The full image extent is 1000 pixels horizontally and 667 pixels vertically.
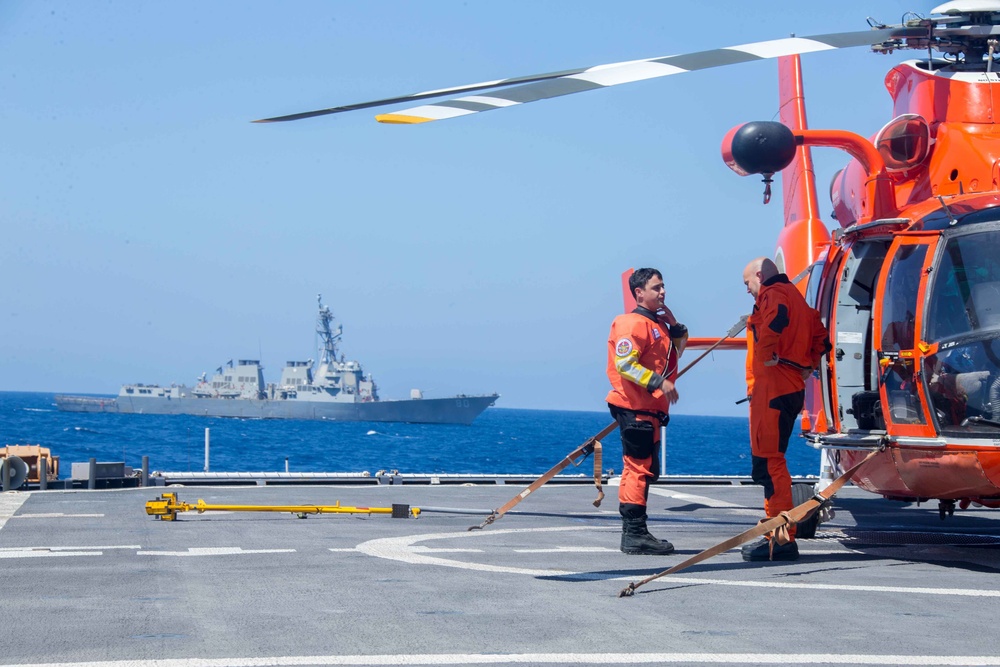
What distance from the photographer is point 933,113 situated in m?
7.55

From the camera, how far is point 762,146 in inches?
257

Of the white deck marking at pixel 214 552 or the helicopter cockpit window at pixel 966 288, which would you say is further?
the white deck marking at pixel 214 552

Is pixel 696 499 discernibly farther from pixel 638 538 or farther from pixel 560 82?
pixel 560 82

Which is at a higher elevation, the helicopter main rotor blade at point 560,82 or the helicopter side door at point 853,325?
the helicopter main rotor blade at point 560,82

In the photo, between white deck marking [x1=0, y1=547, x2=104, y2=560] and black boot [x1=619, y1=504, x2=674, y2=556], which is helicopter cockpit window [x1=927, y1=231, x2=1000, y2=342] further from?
white deck marking [x1=0, y1=547, x2=104, y2=560]

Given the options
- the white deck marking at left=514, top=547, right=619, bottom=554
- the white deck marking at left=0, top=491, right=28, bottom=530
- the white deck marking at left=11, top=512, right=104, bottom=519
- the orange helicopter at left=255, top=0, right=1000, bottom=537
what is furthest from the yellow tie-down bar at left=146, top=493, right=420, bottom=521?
the orange helicopter at left=255, top=0, right=1000, bottom=537

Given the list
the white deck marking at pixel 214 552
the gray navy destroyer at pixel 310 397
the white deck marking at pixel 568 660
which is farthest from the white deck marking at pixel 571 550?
the gray navy destroyer at pixel 310 397

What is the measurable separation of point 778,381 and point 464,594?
2.70m

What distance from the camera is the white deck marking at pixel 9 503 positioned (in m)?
8.26

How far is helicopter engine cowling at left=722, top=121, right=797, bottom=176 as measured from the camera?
6527 millimetres

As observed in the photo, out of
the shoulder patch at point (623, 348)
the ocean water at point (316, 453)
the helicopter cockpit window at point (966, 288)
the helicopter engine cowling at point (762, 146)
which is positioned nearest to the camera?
the helicopter cockpit window at point (966, 288)

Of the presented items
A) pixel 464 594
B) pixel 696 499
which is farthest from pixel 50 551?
pixel 696 499

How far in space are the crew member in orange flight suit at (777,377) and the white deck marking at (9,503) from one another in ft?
17.3

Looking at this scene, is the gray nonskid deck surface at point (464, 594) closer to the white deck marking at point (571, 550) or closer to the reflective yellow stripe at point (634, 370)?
the white deck marking at point (571, 550)
